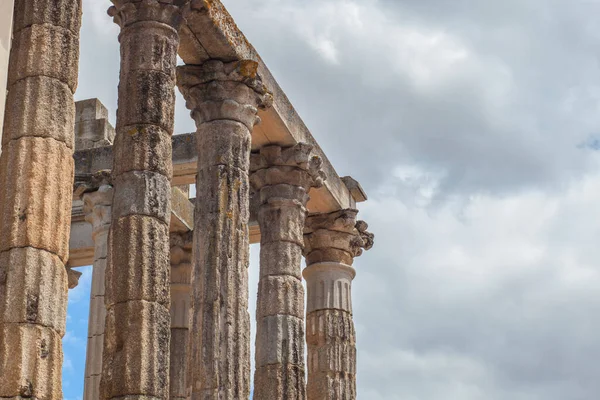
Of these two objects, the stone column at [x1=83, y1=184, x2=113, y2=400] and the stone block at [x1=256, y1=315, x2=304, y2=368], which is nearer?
the stone block at [x1=256, y1=315, x2=304, y2=368]

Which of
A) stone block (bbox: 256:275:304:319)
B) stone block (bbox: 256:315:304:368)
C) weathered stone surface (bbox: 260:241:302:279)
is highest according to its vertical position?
weathered stone surface (bbox: 260:241:302:279)

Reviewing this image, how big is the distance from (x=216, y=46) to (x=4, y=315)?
9.10 meters

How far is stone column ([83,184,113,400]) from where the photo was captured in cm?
2681

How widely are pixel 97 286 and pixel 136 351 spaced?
10.1 m

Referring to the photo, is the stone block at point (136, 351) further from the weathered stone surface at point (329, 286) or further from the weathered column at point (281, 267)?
the weathered stone surface at point (329, 286)

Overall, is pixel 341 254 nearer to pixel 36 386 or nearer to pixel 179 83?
pixel 179 83

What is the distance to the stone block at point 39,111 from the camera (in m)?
16.4

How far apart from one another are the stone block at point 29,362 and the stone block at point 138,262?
3.11m

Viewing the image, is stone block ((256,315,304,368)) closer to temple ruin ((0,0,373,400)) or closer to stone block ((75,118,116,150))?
temple ruin ((0,0,373,400))

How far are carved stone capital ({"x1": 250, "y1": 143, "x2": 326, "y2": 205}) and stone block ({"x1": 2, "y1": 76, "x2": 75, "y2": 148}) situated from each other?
34.9 feet

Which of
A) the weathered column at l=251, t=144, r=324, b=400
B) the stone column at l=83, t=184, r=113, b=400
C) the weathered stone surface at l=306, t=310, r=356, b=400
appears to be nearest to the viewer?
the weathered column at l=251, t=144, r=324, b=400

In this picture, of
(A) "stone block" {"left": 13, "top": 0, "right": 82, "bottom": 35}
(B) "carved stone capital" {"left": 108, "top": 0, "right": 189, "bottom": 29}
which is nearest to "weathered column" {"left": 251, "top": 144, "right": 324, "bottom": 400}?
(B) "carved stone capital" {"left": 108, "top": 0, "right": 189, "bottom": 29}

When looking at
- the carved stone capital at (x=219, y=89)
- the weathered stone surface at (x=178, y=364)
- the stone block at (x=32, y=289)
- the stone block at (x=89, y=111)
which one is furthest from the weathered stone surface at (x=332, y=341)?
the stone block at (x=32, y=289)

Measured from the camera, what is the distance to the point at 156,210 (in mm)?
19312
